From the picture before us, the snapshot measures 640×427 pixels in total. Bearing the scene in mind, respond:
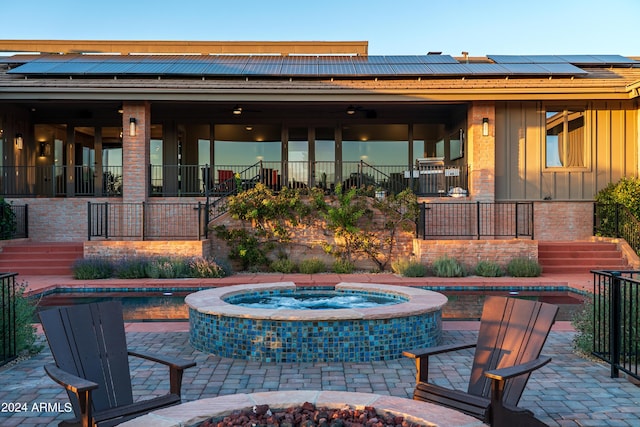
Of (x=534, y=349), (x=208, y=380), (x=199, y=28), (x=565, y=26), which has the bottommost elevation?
(x=208, y=380)

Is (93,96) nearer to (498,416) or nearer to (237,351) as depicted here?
(237,351)

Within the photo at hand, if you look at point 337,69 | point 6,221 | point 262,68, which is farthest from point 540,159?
point 6,221

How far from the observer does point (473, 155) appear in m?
14.6

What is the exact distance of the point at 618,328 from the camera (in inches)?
194

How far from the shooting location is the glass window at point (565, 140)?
593 inches

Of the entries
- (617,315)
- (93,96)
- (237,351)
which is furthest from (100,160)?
(617,315)

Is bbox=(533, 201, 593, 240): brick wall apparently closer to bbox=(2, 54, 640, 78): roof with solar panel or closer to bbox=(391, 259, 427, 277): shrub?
bbox=(2, 54, 640, 78): roof with solar panel

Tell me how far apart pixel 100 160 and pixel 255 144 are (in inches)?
200

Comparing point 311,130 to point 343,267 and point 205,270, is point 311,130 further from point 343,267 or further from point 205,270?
point 205,270

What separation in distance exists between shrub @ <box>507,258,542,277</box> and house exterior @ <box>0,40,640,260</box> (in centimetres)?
283

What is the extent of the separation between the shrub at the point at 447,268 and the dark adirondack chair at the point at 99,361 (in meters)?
8.88

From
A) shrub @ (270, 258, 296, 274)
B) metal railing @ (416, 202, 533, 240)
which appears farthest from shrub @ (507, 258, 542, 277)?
shrub @ (270, 258, 296, 274)

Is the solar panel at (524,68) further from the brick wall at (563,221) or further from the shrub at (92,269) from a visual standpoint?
the shrub at (92,269)

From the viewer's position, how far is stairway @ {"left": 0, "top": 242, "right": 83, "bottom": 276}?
12211 mm
